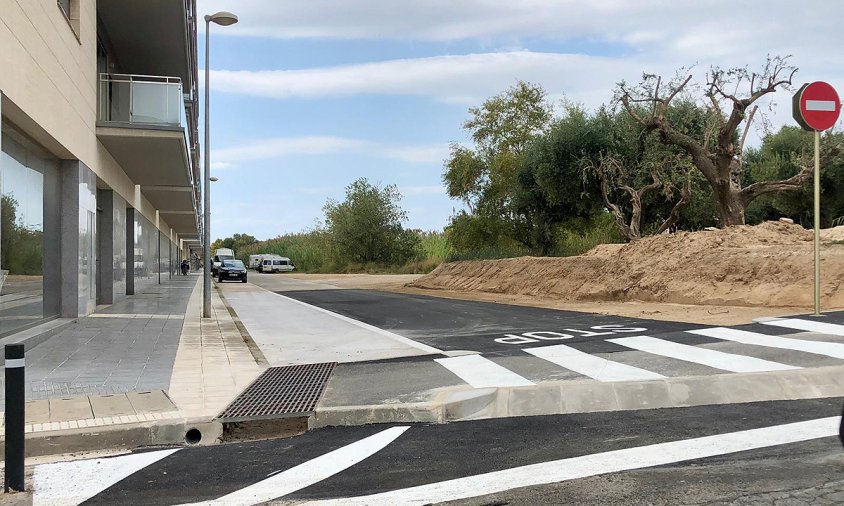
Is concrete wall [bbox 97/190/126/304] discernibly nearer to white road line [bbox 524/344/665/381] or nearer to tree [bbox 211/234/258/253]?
white road line [bbox 524/344/665/381]

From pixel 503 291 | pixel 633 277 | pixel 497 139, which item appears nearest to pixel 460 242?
pixel 497 139

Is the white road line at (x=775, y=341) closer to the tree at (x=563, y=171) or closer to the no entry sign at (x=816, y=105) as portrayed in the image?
the no entry sign at (x=816, y=105)

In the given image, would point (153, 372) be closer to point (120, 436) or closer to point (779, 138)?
point (120, 436)

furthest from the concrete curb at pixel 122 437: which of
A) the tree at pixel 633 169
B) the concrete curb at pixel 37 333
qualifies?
the tree at pixel 633 169

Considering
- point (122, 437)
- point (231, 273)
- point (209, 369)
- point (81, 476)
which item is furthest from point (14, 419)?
point (231, 273)

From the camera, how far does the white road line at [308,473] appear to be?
4.23m

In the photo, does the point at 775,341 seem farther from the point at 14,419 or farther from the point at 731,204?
the point at 731,204

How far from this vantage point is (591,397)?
21.6 ft

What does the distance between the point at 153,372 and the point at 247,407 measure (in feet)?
7.74

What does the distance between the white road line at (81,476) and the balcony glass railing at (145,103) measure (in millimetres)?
12576

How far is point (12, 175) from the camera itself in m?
10.3

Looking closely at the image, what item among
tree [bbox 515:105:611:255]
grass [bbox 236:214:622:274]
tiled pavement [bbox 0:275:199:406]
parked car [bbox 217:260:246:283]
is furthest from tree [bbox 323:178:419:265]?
tiled pavement [bbox 0:275:199:406]

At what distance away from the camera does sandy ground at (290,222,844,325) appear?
1348 centimetres

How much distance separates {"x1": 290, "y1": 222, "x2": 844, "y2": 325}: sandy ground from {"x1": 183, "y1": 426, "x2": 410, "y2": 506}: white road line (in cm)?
805
